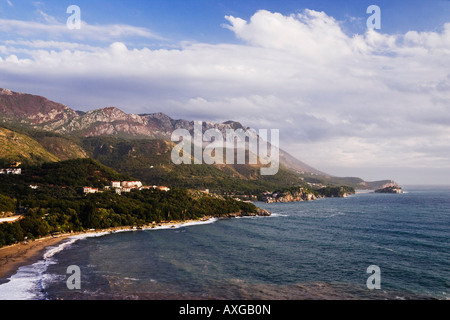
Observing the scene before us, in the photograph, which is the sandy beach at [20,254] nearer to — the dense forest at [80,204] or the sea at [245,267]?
the sea at [245,267]

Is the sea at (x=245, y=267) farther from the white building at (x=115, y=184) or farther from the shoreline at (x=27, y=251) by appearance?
the white building at (x=115, y=184)

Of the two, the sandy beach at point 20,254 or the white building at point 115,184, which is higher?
the white building at point 115,184

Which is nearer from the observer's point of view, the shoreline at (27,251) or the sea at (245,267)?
the sea at (245,267)

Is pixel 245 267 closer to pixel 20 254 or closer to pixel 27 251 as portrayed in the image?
pixel 20 254

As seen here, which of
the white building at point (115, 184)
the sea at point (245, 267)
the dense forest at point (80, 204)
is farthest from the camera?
the white building at point (115, 184)

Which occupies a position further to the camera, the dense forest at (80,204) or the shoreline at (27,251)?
the dense forest at (80,204)

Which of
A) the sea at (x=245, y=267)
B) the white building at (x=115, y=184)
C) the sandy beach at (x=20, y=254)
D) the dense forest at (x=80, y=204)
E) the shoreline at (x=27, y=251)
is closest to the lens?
the sea at (x=245, y=267)

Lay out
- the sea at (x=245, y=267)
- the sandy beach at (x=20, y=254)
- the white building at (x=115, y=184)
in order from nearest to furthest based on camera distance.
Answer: the sea at (x=245, y=267) < the sandy beach at (x=20, y=254) < the white building at (x=115, y=184)

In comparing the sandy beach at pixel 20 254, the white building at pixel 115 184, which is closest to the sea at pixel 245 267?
the sandy beach at pixel 20 254

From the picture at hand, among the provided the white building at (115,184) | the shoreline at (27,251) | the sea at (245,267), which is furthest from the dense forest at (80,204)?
the sea at (245,267)
